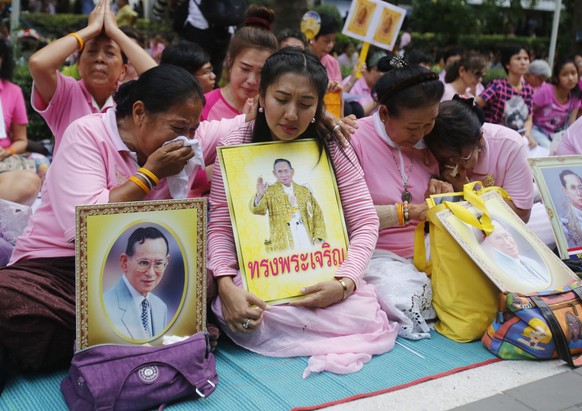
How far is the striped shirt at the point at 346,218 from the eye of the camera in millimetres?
2934

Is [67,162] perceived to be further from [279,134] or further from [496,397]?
[496,397]

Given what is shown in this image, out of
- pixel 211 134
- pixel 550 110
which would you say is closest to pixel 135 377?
pixel 211 134

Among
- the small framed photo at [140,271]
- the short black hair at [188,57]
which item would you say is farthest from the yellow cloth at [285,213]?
the short black hair at [188,57]

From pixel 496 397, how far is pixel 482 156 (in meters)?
1.54

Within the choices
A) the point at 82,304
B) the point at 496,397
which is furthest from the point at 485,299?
the point at 82,304

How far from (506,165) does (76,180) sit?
238cm

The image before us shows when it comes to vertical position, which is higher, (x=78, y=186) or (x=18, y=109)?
(x=18, y=109)

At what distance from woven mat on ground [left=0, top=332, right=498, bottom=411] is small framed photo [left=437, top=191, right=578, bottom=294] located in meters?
0.36

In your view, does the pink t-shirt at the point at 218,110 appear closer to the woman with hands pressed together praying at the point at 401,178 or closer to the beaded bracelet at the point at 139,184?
the woman with hands pressed together praying at the point at 401,178

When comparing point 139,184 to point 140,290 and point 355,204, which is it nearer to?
point 140,290

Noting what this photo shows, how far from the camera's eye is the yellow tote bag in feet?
9.93

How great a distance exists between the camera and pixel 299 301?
284cm

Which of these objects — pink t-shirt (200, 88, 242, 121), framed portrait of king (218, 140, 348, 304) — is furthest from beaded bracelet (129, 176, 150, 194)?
pink t-shirt (200, 88, 242, 121)

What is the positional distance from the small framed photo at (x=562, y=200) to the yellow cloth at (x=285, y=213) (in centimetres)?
143
